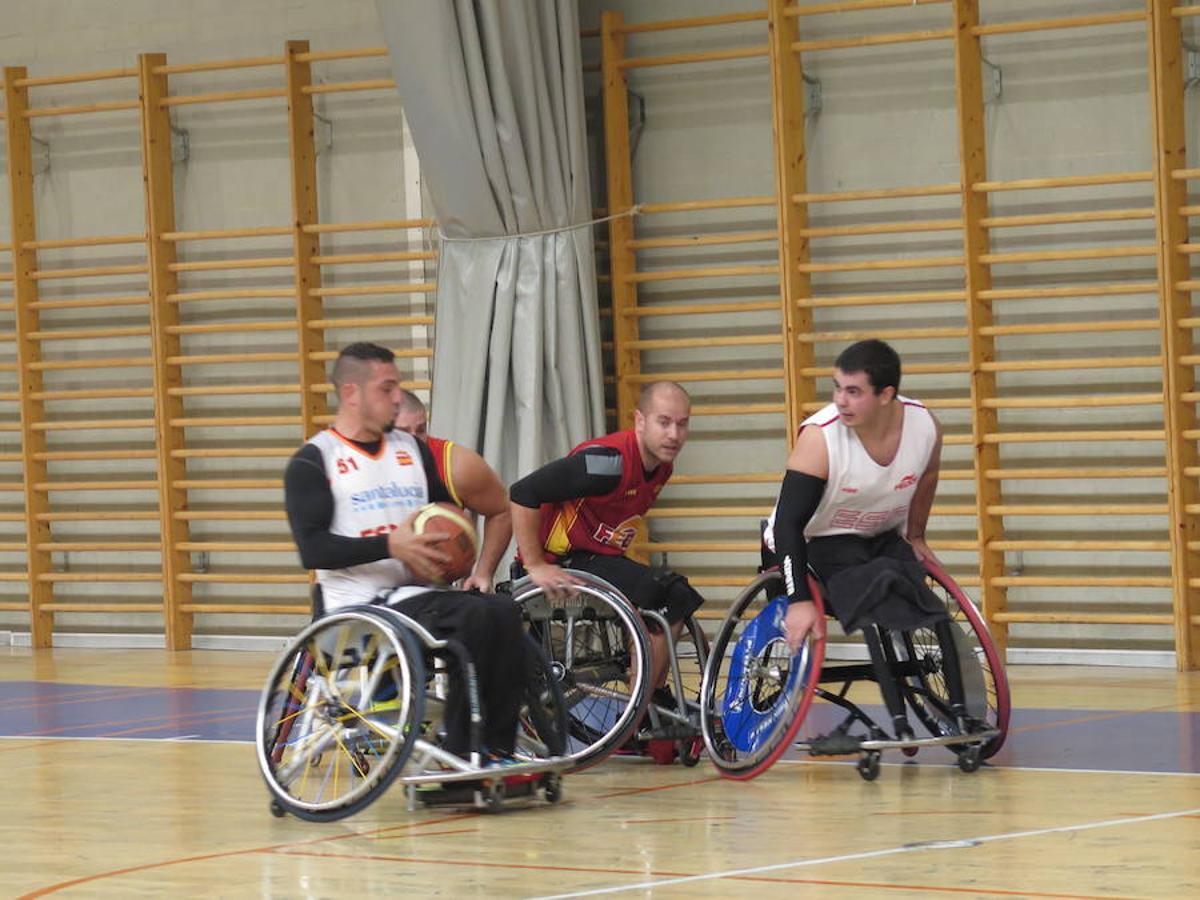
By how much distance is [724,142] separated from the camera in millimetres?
7023

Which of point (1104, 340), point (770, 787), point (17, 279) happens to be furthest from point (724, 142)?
point (770, 787)

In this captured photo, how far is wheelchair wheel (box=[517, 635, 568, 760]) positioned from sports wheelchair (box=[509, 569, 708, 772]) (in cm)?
27

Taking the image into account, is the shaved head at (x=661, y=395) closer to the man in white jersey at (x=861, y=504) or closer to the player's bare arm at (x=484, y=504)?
the man in white jersey at (x=861, y=504)

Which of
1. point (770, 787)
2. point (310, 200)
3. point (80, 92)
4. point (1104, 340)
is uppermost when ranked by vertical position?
point (80, 92)

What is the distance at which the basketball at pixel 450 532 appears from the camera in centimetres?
378

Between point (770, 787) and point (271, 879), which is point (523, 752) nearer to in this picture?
point (770, 787)

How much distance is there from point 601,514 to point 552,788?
774 mm

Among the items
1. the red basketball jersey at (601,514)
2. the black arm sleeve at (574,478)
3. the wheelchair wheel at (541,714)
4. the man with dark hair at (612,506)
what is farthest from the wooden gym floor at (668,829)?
the black arm sleeve at (574,478)

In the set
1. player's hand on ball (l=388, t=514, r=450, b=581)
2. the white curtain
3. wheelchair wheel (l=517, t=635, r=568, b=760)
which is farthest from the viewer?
the white curtain

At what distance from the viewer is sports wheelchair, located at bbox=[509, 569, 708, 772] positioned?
169 inches

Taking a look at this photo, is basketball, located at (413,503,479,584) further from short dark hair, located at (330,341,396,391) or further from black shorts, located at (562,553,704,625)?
black shorts, located at (562,553,704,625)

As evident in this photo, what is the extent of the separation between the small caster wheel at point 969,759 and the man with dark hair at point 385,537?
97 cm

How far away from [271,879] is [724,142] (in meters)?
4.25

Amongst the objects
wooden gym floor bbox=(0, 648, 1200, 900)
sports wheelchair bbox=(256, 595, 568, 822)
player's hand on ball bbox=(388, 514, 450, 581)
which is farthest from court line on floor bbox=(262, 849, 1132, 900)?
player's hand on ball bbox=(388, 514, 450, 581)
